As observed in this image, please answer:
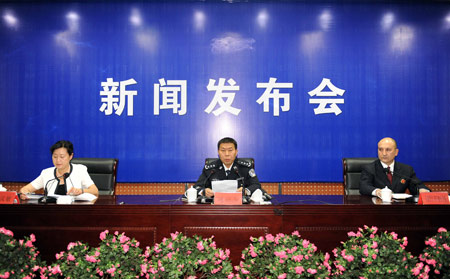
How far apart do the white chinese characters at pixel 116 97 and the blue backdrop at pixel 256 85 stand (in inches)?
1.0

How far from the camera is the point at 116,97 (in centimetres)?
409

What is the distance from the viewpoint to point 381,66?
407cm

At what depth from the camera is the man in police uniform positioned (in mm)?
2910

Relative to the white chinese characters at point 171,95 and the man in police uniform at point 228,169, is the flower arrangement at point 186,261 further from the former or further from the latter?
the white chinese characters at point 171,95

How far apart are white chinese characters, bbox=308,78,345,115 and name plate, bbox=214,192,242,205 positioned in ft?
7.48

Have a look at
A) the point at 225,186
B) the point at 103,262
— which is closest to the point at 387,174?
the point at 225,186

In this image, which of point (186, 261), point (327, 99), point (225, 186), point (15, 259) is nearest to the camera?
point (186, 261)

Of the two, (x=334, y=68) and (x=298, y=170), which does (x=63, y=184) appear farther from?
(x=334, y=68)

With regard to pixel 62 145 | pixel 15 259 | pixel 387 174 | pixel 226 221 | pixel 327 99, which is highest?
pixel 327 99

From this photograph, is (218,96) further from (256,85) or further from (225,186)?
(225,186)

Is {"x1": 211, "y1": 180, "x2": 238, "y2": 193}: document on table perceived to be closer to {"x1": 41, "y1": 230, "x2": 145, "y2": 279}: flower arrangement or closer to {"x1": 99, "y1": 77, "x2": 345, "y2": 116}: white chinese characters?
{"x1": 41, "y1": 230, "x2": 145, "y2": 279}: flower arrangement

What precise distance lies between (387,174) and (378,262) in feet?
5.40

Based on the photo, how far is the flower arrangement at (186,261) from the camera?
156 centimetres

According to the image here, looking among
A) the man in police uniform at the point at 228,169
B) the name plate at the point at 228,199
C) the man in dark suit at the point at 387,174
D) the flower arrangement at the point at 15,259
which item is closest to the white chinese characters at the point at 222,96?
the man in police uniform at the point at 228,169
